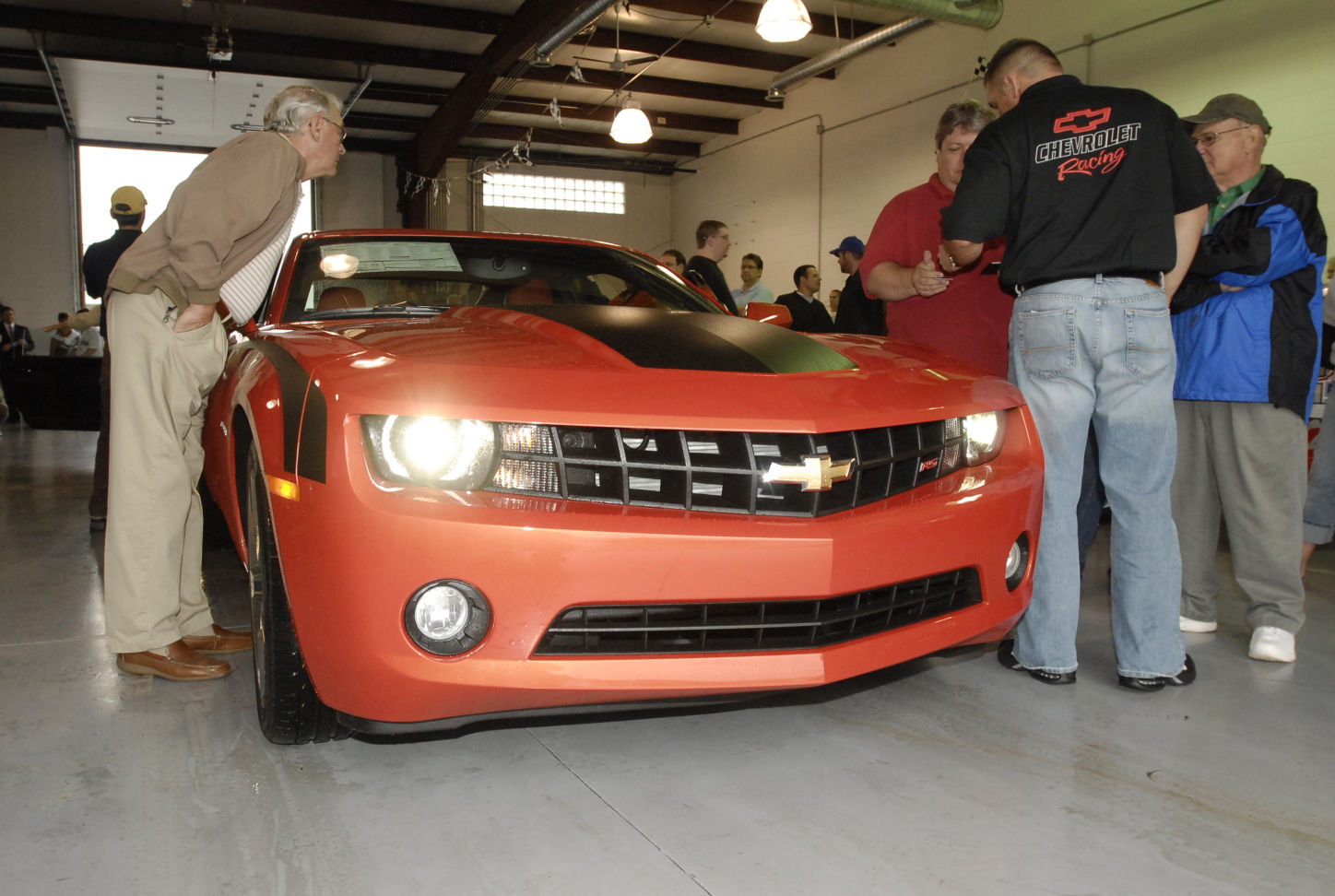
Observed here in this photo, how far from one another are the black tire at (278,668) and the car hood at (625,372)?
337mm

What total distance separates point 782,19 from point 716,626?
6566 mm

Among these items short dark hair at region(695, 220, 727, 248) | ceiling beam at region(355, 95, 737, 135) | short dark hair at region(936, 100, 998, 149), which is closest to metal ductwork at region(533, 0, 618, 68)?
short dark hair at region(695, 220, 727, 248)

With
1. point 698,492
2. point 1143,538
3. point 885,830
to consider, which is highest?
point 698,492

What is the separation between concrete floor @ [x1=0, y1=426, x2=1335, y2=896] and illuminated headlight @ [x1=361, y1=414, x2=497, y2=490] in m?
0.58

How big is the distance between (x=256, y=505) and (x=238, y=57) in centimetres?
1246

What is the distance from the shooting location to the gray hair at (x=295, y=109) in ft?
7.99

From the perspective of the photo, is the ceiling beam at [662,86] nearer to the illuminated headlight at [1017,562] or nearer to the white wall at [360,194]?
the white wall at [360,194]

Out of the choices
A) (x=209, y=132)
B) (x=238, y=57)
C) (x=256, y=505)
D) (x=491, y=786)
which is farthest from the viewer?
(x=209, y=132)

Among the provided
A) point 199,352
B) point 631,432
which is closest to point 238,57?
point 199,352

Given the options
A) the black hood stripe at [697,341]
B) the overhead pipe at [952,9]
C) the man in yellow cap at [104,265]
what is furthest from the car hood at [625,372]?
the overhead pipe at [952,9]

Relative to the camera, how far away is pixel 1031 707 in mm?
2252

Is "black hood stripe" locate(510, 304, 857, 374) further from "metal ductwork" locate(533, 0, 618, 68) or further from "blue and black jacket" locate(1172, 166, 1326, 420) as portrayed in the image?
"metal ductwork" locate(533, 0, 618, 68)

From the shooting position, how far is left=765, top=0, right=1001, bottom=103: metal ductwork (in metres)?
9.04

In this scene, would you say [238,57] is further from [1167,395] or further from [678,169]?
[1167,395]
